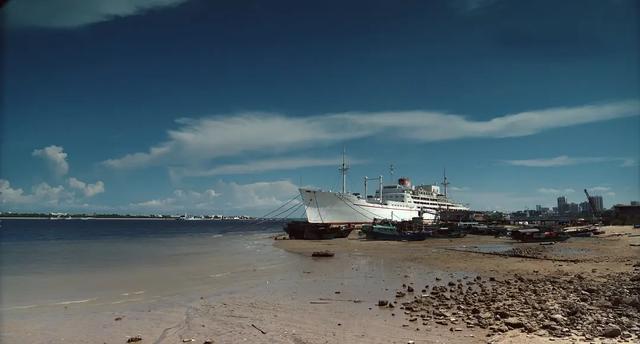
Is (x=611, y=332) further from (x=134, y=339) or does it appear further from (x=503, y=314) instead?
(x=134, y=339)

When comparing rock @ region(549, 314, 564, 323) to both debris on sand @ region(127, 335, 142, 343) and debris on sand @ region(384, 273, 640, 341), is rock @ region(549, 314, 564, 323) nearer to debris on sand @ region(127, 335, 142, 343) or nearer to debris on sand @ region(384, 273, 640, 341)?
debris on sand @ region(384, 273, 640, 341)

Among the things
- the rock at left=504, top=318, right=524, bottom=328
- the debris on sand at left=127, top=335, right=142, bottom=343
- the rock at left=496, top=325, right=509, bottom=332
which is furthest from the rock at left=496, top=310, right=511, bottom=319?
the debris on sand at left=127, top=335, right=142, bottom=343

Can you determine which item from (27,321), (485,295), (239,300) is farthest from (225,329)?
(485,295)

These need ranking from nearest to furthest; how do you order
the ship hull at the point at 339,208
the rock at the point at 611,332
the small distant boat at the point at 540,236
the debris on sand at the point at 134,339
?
the rock at the point at 611,332 < the debris on sand at the point at 134,339 < the small distant boat at the point at 540,236 < the ship hull at the point at 339,208

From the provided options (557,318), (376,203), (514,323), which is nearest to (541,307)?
(557,318)

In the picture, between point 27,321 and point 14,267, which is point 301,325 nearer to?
point 27,321

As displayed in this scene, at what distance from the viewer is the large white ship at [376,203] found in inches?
2960

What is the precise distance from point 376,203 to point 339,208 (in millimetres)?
16750

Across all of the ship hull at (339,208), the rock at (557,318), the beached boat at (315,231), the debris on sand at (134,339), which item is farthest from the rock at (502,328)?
the ship hull at (339,208)

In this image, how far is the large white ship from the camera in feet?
247

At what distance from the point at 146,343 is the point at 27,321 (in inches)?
208

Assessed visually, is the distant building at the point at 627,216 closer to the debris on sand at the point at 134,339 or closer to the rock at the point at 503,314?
the rock at the point at 503,314

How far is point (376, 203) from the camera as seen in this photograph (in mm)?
93812

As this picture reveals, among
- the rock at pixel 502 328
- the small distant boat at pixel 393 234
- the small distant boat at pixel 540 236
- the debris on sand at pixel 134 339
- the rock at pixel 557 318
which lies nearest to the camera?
the rock at pixel 502 328
